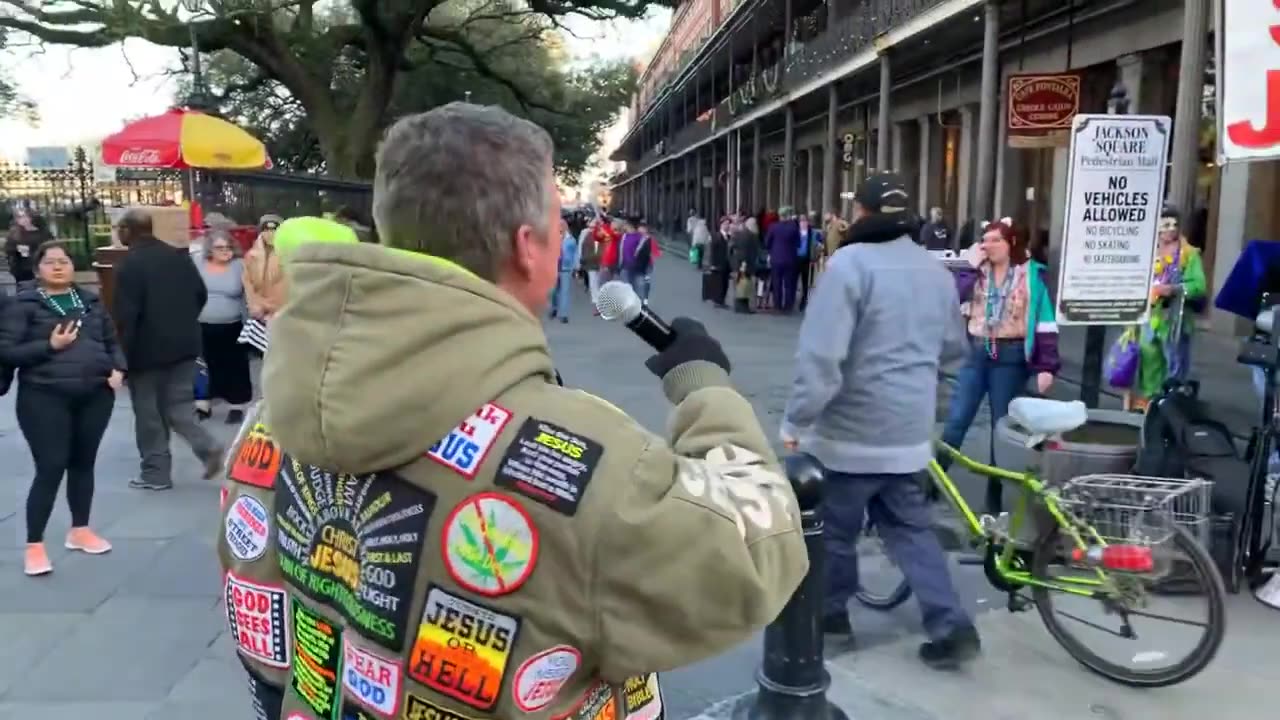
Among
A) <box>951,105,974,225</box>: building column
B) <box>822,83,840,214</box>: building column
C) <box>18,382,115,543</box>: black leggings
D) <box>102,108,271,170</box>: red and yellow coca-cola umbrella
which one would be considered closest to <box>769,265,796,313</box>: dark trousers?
<box>951,105,974,225</box>: building column

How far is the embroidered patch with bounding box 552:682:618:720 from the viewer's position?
134 cm

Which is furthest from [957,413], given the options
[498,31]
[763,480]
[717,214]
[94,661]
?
[717,214]

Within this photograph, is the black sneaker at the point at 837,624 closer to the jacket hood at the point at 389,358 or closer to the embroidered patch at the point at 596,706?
the embroidered patch at the point at 596,706

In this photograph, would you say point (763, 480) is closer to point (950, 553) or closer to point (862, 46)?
point (950, 553)

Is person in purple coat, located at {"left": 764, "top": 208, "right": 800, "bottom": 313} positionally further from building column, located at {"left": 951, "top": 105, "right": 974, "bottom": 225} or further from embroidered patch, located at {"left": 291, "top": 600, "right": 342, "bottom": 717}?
embroidered patch, located at {"left": 291, "top": 600, "right": 342, "bottom": 717}

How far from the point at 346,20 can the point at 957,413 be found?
3031 centimetres

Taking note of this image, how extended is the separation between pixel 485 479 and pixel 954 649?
348 cm

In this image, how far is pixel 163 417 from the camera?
23.0ft

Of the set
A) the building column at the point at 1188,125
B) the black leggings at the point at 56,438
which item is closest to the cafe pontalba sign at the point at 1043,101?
the building column at the point at 1188,125

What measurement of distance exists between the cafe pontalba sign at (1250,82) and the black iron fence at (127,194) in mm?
11952

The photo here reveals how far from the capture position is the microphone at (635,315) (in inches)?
65.1

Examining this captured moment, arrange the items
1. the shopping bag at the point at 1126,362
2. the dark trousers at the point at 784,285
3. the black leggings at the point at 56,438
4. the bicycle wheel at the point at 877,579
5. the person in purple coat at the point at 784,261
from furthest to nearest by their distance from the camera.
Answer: the dark trousers at the point at 784,285
the person in purple coat at the point at 784,261
the shopping bag at the point at 1126,362
the black leggings at the point at 56,438
the bicycle wheel at the point at 877,579

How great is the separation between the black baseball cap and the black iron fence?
1122cm

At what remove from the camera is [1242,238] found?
13.3m
